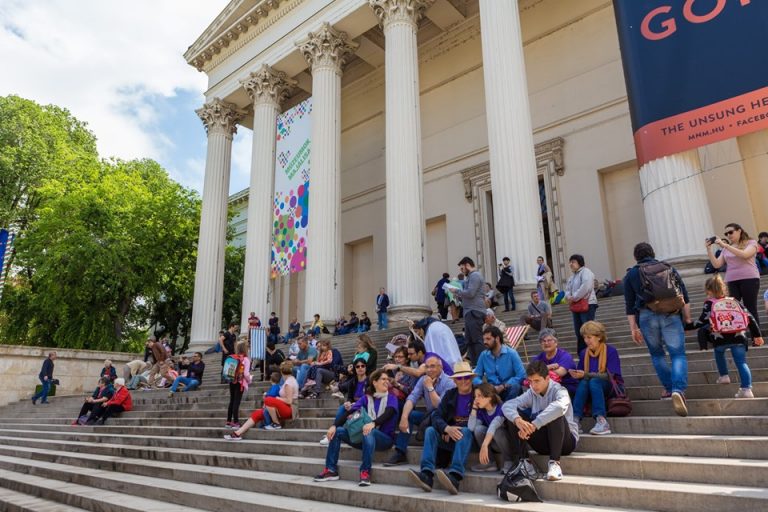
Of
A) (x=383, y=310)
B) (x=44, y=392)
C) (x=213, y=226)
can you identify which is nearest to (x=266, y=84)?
(x=213, y=226)

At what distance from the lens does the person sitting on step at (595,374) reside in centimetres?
472

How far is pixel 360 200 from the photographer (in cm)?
2270

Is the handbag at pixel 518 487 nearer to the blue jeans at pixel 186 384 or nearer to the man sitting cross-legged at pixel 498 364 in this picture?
the man sitting cross-legged at pixel 498 364

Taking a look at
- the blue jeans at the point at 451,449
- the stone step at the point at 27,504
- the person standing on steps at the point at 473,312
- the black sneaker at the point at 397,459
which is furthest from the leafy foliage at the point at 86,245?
the blue jeans at the point at 451,449

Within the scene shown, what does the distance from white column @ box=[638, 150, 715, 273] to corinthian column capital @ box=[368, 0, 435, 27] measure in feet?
28.7

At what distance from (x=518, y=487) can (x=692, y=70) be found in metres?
9.04

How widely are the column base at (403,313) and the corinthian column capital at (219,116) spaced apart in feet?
42.0

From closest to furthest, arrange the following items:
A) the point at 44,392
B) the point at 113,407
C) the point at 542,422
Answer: the point at 542,422 → the point at 113,407 → the point at 44,392

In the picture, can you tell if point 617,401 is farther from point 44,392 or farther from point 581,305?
point 44,392

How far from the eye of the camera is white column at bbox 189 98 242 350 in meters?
19.4

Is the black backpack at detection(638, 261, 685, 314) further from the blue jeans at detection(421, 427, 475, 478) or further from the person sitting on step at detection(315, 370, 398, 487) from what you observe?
the person sitting on step at detection(315, 370, 398, 487)

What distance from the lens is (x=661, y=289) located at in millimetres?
4996

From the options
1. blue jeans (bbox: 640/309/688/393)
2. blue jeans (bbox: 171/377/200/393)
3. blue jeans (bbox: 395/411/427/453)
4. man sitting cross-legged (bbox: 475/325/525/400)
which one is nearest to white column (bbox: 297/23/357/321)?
blue jeans (bbox: 171/377/200/393)

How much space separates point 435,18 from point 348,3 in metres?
3.66
